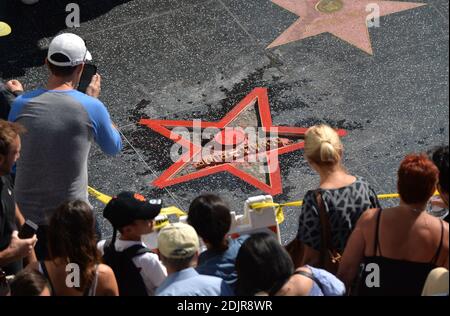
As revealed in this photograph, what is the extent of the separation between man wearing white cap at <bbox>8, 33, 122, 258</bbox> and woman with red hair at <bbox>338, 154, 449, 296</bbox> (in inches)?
74.3

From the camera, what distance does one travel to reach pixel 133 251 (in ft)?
18.1

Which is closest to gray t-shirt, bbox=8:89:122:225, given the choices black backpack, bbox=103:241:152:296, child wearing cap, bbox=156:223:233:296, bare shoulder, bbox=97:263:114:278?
black backpack, bbox=103:241:152:296

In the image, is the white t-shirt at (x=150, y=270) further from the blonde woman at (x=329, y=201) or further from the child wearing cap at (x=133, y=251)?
the blonde woman at (x=329, y=201)

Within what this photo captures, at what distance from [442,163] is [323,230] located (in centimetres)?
78

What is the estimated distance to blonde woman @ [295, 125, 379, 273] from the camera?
543 cm

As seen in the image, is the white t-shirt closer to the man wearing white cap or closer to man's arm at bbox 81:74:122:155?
the man wearing white cap

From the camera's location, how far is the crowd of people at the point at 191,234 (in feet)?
16.3

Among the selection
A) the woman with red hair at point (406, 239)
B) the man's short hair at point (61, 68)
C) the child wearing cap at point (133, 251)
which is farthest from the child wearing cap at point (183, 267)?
the man's short hair at point (61, 68)

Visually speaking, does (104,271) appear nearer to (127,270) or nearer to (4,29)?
(127,270)

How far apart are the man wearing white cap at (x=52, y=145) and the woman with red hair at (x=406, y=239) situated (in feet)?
6.19

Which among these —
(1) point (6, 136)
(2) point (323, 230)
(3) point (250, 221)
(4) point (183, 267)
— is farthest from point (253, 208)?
(1) point (6, 136)

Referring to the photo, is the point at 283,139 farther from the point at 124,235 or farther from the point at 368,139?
the point at 124,235
